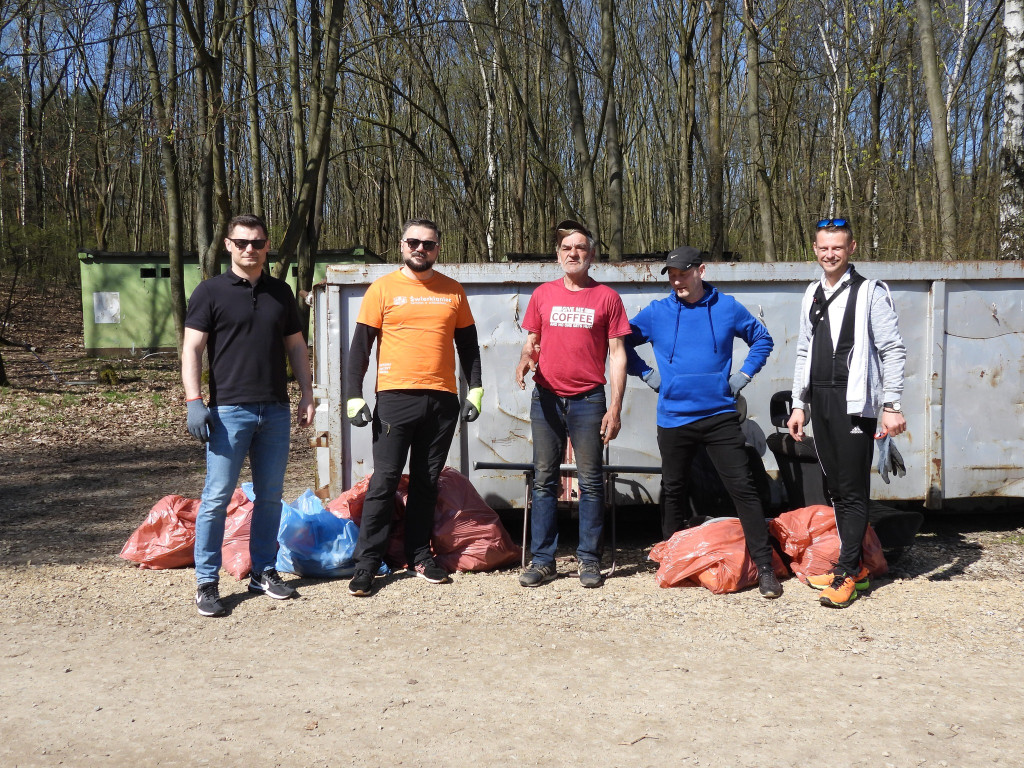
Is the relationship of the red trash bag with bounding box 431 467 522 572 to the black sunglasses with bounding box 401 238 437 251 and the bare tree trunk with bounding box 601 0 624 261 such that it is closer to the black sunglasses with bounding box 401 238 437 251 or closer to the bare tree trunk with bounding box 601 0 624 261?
the black sunglasses with bounding box 401 238 437 251

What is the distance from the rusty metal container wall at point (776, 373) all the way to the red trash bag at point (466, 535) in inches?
19.5

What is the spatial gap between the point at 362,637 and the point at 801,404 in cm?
244

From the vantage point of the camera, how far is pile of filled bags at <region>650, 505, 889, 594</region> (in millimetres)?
4824

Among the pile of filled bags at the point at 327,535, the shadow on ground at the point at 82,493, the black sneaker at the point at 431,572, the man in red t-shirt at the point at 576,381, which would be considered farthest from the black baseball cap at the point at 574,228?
the shadow on ground at the point at 82,493

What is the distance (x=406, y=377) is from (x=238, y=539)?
145 cm

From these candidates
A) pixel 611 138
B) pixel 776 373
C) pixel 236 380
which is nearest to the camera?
pixel 236 380

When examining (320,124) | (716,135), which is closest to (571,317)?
(716,135)

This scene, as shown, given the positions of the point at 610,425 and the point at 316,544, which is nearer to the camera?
the point at 610,425

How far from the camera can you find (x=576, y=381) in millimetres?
4836

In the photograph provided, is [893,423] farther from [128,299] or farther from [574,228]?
[128,299]

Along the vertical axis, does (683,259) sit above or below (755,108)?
below

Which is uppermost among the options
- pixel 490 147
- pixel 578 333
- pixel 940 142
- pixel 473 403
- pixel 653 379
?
pixel 490 147

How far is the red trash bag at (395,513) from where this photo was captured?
5254 mm

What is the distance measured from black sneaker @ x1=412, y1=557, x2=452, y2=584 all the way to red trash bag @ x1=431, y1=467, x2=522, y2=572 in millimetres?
156
